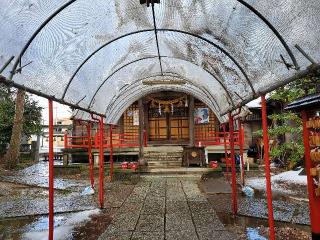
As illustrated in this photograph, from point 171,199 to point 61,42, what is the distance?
6133mm

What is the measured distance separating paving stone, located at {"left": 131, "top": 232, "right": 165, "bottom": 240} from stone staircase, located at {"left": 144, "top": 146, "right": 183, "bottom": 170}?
10.0 m

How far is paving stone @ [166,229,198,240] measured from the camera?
5.93m

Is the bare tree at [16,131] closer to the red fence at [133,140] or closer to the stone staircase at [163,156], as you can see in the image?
the red fence at [133,140]

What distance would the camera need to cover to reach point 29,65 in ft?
14.5

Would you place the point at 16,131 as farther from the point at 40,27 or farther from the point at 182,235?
the point at 40,27

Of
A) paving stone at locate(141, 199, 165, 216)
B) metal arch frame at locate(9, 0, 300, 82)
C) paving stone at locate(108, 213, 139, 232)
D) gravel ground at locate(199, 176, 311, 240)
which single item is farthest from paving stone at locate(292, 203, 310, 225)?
metal arch frame at locate(9, 0, 300, 82)

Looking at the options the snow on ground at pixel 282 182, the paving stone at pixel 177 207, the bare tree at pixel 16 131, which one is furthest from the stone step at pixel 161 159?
the paving stone at pixel 177 207

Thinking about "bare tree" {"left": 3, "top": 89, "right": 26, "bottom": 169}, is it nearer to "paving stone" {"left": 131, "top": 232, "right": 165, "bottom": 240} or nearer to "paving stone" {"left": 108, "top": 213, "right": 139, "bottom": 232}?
"paving stone" {"left": 108, "top": 213, "right": 139, "bottom": 232}

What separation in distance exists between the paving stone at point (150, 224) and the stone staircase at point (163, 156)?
8.82 metres

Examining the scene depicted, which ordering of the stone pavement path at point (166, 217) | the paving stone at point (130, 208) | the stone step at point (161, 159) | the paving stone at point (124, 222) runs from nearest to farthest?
the stone pavement path at point (166, 217) → the paving stone at point (124, 222) → the paving stone at point (130, 208) → the stone step at point (161, 159)

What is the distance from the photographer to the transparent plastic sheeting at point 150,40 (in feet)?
12.5

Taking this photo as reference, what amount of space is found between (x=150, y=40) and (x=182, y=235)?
149 inches

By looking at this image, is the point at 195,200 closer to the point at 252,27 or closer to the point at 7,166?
the point at 252,27

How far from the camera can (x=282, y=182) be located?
12391 millimetres
